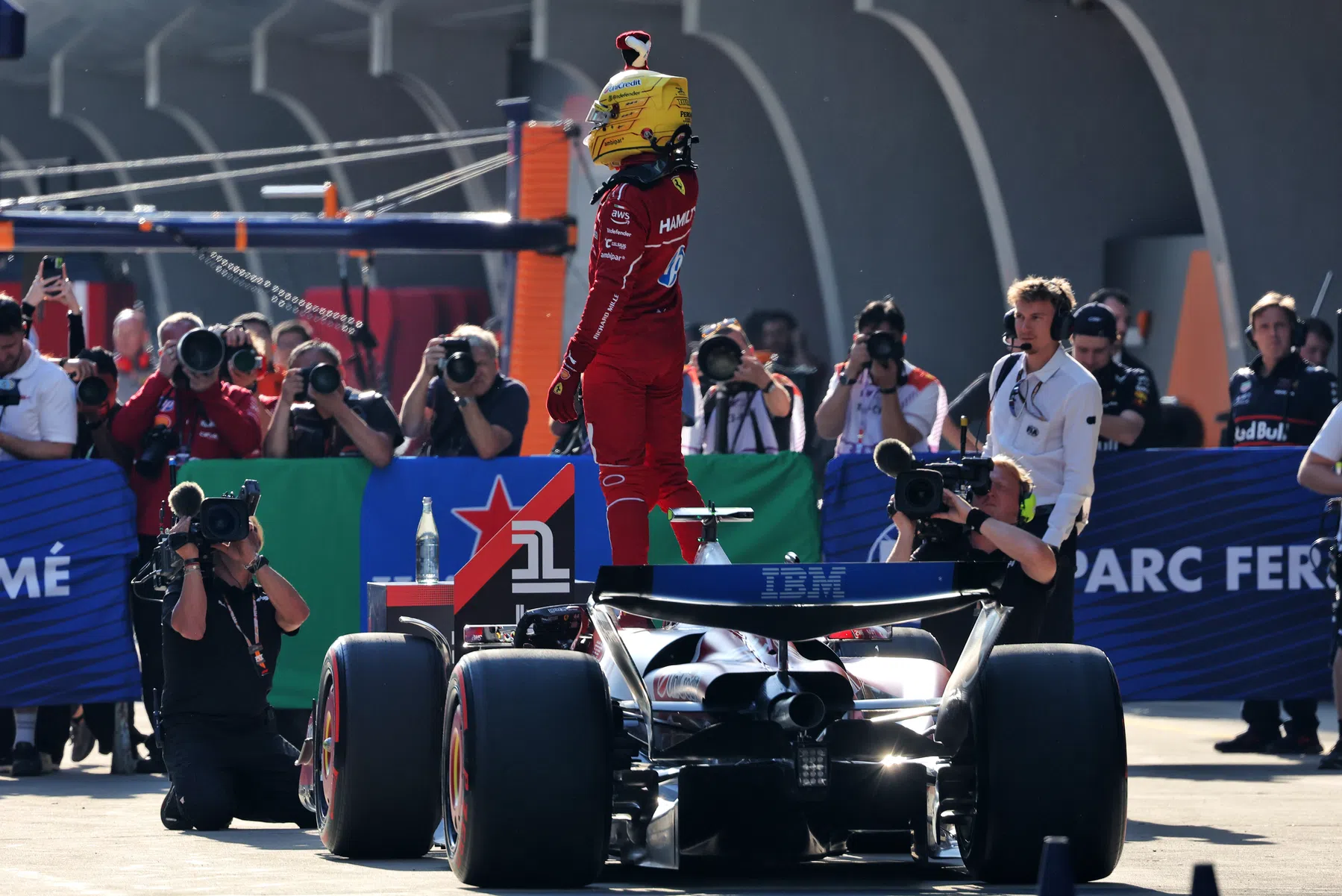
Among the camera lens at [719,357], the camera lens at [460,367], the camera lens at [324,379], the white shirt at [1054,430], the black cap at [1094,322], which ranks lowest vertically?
the white shirt at [1054,430]

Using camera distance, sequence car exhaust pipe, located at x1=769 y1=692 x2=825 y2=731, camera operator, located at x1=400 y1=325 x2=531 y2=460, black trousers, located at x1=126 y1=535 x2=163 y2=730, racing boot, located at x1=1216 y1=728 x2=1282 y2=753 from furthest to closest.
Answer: racing boot, located at x1=1216 y1=728 x2=1282 y2=753, camera operator, located at x1=400 y1=325 x2=531 y2=460, black trousers, located at x1=126 y1=535 x2=163 y2=730, car exhaust pipe, located at x1=769 y1=692 x2=825 y2=731

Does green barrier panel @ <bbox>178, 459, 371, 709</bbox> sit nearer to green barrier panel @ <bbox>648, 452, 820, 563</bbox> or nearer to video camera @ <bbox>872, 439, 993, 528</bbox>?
green barrier panel @ <bbox>648, 452, 820, 563</bbox>

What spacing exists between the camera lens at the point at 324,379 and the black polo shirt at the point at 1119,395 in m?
3.37

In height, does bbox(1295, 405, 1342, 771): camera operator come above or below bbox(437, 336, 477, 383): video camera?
below

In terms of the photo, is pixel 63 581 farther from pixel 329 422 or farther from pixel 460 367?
pixel 460 367

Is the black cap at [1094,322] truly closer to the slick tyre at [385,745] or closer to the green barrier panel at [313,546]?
the green barrier panel at [313,546]

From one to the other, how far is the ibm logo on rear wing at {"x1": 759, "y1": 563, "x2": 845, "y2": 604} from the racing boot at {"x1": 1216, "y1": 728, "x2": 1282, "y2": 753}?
213 inches

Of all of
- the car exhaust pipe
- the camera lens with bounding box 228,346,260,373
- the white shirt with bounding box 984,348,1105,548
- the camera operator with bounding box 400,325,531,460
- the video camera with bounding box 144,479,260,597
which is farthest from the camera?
the camera lens with bounding box 228,346,260,373

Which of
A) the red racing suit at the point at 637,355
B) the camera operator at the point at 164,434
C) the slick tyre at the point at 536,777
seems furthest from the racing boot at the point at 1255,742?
the slick tyre at the point at 536,777

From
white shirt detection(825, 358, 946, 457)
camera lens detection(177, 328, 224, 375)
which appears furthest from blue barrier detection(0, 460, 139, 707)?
white shirt detection(825, 358, 946, 457)

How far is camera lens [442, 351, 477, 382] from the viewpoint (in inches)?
422

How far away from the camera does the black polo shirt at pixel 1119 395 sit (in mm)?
10883

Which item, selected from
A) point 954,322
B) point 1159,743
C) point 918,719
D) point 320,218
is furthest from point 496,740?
point 954,322

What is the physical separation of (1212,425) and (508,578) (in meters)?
11.4
